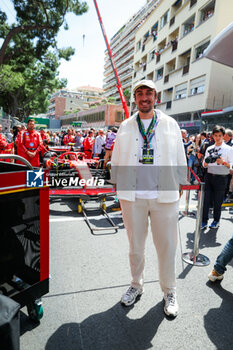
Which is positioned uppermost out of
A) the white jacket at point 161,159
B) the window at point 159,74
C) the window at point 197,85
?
the window at point 159,74

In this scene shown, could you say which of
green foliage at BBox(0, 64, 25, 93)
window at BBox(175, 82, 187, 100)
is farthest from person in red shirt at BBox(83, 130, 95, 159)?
window at BBox(175, 82, 187, 100)

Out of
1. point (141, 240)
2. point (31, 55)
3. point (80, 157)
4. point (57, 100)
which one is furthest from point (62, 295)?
point (57, 100)

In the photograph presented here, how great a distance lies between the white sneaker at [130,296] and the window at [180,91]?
80.3 ft

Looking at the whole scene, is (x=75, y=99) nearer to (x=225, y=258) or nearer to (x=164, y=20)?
(x=164, y=20)

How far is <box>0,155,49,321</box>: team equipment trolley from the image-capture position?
1.69 meters

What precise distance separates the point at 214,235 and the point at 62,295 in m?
2.93

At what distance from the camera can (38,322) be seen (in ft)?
6.74

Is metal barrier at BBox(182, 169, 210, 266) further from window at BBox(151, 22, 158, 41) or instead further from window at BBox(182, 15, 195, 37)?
window at BBox(151, 22, 158, 41)

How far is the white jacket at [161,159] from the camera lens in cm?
208

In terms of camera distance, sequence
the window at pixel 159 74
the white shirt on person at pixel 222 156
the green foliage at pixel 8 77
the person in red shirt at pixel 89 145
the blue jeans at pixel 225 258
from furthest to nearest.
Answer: the window at pixel 159 74
the green foliage at pixel 8 77
the person in red shirt at pixel 89 145
the white shirt on person at pixel 222 156
the blue jeans at pixel 225 258

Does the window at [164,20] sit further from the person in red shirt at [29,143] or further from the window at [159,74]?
the person in red shirt at [29,143]

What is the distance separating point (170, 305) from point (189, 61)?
27.3 meters

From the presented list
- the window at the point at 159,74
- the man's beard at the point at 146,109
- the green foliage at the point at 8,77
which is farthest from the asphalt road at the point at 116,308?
the window at the point at 159,74

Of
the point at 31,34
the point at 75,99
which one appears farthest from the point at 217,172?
the point at 75,99
